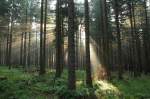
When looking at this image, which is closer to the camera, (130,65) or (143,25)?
(143,25)

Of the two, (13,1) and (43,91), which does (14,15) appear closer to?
(13,1)

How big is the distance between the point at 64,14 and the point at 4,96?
1594cm

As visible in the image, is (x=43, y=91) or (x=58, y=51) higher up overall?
(x=58, y=51)

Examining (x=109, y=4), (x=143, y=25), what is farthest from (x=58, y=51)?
(x=143, y=25)

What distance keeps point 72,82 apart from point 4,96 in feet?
12.7

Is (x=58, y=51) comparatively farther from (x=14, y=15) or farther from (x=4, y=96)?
(x=14, y=15)

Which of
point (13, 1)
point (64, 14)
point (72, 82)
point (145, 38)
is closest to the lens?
point (72, 82)

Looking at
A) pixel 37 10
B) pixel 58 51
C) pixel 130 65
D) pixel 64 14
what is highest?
pixel 37 10

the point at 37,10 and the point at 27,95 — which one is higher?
the point at 37,10

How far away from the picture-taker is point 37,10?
41.2 m

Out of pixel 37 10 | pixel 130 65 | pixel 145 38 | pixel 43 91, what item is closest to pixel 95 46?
pixel 145 38

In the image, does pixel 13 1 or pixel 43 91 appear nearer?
pixel 43 91

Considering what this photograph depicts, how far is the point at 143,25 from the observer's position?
41094mm

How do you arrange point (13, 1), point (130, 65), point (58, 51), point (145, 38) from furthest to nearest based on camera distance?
point (130, 65) < point (145, 38) < point (13, 1) < point (58, 51)
